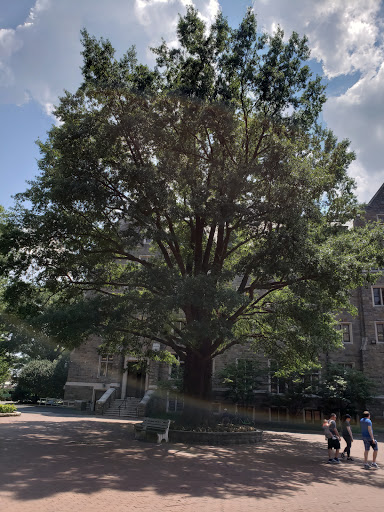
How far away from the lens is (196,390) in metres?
16.0

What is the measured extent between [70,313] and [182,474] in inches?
300

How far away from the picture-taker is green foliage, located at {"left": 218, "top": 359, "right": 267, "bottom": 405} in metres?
26.9

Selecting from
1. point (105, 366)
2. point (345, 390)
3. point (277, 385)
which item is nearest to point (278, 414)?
point (277, 385)

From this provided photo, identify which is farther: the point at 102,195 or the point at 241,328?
the point at 241,328

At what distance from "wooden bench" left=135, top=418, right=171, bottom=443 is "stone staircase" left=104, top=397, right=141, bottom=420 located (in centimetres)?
1271

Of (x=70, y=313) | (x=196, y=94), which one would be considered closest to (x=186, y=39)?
(x=196, y=94)

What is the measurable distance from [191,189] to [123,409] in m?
19.7

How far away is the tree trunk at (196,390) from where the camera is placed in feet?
52.0

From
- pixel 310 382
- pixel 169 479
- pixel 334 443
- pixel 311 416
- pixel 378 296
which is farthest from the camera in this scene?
pixel 378 296

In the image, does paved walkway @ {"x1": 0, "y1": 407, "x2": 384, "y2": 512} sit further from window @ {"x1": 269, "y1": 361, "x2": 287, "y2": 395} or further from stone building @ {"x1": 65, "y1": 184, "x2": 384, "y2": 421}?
stone building @ {"x1": 65, "y1": 184, "x2": 384, "y2": 421}

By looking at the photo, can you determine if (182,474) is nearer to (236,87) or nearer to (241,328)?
(241,328)

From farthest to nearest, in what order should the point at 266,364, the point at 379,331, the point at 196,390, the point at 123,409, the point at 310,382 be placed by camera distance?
the point at 379,331 → the point at 266,364 → the point at 123,409 → the point at 310,382 → the point at 196,390

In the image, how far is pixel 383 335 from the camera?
3000cm

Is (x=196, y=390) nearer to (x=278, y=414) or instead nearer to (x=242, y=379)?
(x=242, y=379)
